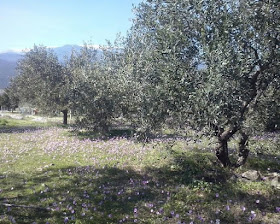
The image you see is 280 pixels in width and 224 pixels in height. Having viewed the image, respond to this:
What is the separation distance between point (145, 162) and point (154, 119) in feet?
11.5

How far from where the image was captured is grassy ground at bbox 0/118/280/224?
6.86 m

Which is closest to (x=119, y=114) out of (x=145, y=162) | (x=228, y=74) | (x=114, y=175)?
(x=145, y=162)

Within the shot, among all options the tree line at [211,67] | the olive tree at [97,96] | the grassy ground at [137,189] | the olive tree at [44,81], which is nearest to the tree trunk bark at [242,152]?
the tree line at [211,67]

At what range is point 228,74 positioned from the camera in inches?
254

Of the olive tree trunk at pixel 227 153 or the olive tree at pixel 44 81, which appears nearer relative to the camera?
the olive tree trunk at pixel 227 153

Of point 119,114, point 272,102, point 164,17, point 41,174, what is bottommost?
point 41,174

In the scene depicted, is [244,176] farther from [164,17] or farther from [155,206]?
[164,17]

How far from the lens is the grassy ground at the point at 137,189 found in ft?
22.5

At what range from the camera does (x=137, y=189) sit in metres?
8.74

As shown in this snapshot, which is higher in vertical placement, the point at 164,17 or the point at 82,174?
the point at 164,17

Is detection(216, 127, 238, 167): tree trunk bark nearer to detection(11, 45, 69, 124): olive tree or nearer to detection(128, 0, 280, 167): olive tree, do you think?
detection(128, 0, 280, 167): olive tree

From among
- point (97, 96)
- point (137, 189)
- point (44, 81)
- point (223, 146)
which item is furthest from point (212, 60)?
point (44, 81)

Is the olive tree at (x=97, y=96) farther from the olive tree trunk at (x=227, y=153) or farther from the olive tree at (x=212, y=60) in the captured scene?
the olive tree at (x=212, y=60)

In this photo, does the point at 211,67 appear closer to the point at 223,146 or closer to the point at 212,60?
the point at 212,60
